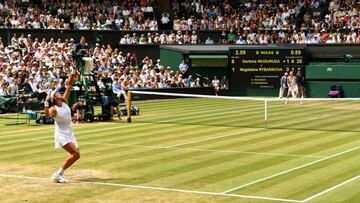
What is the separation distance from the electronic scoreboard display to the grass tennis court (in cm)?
1915

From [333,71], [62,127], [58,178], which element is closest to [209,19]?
[333,71]

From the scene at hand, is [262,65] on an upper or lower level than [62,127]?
upper

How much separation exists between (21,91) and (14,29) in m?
12.3

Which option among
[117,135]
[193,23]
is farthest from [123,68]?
[117,135]

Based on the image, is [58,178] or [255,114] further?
[255,114]

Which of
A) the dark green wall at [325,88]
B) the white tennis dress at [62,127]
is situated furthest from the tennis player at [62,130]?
the dark green wall at [325,88]

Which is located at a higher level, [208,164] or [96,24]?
[96,24]

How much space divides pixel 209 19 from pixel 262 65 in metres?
7.47

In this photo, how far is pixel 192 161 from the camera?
1784cm

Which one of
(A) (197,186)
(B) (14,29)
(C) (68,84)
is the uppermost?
(B) (14,29)

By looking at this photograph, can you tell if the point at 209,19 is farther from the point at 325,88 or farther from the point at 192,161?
the point at 192,161

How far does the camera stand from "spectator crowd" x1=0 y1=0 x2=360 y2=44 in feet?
159

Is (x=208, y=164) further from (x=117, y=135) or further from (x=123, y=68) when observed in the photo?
(x=123, y=68)

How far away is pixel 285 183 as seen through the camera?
1470cm
